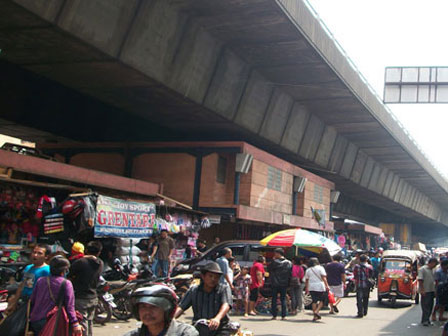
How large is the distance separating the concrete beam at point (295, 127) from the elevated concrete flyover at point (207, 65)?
0.20ft

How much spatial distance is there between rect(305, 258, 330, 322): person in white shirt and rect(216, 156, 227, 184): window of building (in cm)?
791

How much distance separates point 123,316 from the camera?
12320 mm

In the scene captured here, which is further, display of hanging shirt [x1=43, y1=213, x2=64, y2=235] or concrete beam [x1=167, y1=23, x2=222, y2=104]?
concrete beam [x1=167, y1=23, x2=222, y2=104]

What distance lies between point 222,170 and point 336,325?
10004 millimetres

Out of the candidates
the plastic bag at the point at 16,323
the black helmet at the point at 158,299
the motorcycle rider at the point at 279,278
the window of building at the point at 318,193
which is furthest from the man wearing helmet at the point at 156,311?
the window of building at the point at 318,193

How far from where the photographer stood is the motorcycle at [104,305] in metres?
11.7

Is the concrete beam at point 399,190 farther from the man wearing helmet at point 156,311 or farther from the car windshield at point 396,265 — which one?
the man wearing helmet at point 156,311

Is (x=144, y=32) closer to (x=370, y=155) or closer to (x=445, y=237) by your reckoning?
(x=370, y=155)

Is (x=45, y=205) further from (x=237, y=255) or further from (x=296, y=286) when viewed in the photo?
(x=296, y=286)

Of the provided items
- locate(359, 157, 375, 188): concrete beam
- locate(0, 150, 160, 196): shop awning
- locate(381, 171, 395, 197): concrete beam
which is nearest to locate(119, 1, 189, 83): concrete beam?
locate(0, 150, 160, 196): shop awning

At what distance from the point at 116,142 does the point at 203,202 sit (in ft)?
14.8

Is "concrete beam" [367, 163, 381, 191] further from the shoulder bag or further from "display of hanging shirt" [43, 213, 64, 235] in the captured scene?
the shoulder bag

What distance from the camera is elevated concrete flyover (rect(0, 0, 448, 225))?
491 inches

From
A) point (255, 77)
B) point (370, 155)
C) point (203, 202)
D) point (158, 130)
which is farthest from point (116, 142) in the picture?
point (370, 155)
